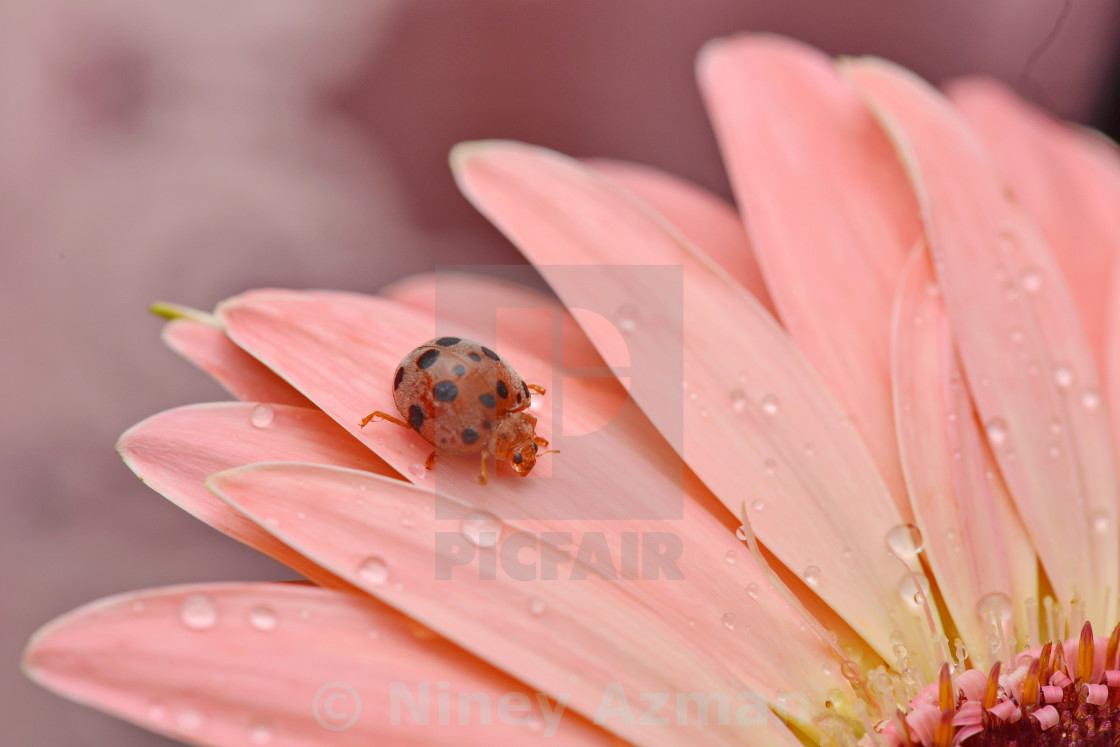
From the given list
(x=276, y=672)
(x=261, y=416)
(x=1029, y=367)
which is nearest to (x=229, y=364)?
(x=261, y=416)

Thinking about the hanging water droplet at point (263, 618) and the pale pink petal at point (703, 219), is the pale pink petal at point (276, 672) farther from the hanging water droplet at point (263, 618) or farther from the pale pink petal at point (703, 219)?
the pale pink petal at point (703, 219)

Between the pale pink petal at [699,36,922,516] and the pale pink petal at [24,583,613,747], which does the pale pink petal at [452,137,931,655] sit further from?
the pale pink petal at [24,583,613,747]

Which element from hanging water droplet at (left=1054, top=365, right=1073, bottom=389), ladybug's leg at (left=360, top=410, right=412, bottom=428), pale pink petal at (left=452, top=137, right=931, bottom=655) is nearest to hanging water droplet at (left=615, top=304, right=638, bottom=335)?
pale pink petal at (left=452, top=137, right=931, bottom=655)

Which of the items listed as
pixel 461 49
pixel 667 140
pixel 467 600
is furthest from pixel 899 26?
pixel 467 600

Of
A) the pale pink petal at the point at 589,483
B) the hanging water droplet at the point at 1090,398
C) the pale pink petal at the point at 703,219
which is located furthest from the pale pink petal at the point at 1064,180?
the pale pink petal at the point at 589,483

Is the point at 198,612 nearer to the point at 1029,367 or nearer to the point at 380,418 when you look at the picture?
the point at 380,418

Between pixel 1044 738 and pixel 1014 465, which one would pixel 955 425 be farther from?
pixel 1044 738
